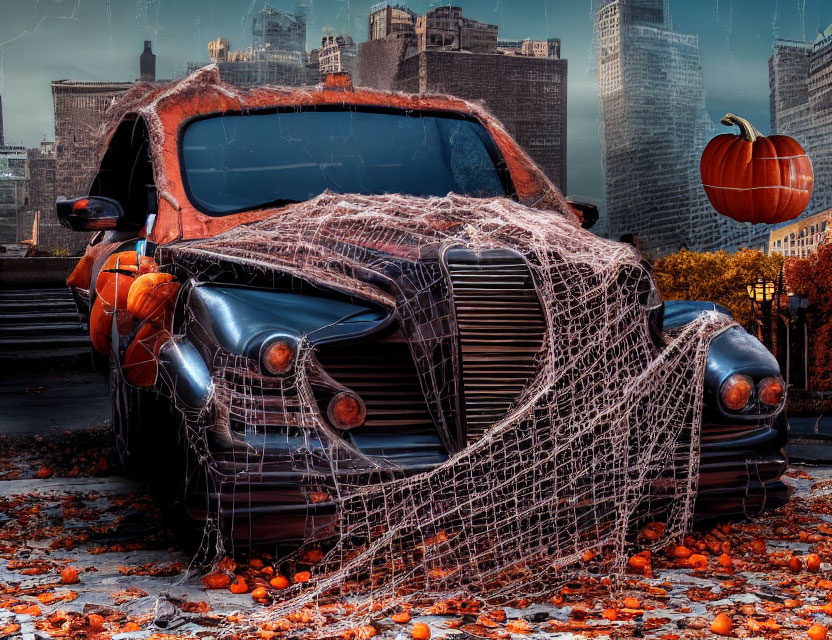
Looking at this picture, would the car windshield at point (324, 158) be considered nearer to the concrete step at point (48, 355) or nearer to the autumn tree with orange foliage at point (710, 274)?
the concrete step at point (48, 355)

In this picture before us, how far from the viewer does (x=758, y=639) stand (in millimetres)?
3637

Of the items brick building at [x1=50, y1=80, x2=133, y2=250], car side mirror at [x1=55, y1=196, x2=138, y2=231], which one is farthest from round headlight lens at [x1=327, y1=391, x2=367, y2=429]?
brick building at [x1=50, y1=80, x2=133, y2=250]

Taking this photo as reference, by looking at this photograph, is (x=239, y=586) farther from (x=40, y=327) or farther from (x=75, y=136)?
(x=40, y=327)

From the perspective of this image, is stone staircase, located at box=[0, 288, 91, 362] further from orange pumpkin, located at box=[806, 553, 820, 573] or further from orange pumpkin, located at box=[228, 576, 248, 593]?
orange pumpkin, located at box=[806, 553, 820, 573]

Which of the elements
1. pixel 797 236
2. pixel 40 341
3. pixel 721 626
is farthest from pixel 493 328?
pixel 797 236

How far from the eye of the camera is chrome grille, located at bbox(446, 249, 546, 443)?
4.12m

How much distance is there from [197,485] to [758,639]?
2.07 m

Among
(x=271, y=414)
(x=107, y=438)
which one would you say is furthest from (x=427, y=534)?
(x=107, y=438)

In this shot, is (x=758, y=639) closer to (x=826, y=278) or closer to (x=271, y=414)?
(x=271, y=414)

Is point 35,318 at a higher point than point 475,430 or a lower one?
higher

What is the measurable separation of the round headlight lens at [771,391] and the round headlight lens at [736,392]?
0.08 meters

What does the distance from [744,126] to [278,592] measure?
12.9m

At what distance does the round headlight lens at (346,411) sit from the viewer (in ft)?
13.2

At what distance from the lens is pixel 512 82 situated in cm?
10506
